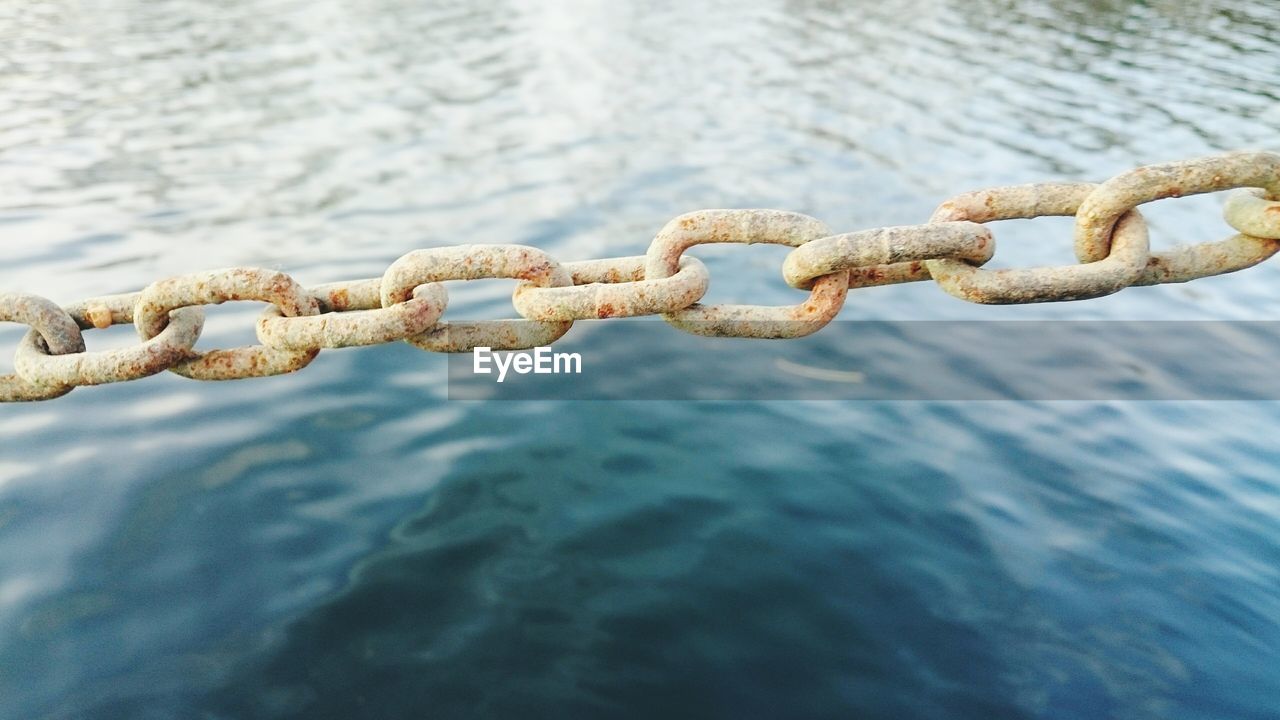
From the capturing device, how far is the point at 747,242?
197 cm

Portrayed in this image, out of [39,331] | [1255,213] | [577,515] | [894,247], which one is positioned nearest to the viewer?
[894,247]

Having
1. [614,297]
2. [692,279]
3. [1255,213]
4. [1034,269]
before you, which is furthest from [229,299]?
[1255,213]

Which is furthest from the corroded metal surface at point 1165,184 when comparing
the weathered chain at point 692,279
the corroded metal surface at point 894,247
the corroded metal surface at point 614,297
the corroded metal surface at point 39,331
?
the corroded metal surface at point 39,331

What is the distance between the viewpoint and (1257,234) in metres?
1.98

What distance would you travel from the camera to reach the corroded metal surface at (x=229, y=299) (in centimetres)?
197

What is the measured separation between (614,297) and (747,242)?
33 centimetres

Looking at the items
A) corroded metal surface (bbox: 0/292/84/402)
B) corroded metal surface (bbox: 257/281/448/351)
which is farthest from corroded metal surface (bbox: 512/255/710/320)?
corroded metal surface (bbox: 0/292/84/402)

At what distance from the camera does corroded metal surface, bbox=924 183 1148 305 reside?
6.27ft

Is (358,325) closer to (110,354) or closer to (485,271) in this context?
(485,271)

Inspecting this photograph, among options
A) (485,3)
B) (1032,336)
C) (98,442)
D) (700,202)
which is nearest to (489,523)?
(98,442)

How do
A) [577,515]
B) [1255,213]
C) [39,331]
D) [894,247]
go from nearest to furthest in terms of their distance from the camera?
[894,247] → [1255,213] → [39,331] → [577,515]

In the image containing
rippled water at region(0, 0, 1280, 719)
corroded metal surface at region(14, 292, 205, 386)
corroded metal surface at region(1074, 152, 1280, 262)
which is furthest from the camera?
rippled water at region(0, 0, 1280, 719)

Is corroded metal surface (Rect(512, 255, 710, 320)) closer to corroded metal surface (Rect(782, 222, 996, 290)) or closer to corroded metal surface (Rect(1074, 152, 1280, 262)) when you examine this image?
corroded metal surface (Rect(782, 222, 996, 290))

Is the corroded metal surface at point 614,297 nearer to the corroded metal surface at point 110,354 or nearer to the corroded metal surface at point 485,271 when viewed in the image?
the corroded metal surface at point 485,271
